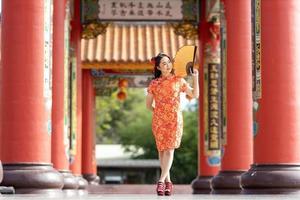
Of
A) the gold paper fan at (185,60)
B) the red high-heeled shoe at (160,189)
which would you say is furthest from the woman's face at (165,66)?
the red high-heeled shoe at (160,189)

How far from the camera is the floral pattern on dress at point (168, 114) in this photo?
9312mm

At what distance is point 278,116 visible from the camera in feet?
31.2

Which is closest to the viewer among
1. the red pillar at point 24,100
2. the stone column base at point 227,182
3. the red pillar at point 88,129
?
the red pillar at point 24,100

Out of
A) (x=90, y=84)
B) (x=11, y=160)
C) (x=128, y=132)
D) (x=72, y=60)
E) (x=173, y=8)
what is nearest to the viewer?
(x=11, y=160)

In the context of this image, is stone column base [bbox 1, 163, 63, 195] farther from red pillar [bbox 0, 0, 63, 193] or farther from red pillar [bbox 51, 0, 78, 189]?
red pillar [bbox 51, 0, 78, 189]

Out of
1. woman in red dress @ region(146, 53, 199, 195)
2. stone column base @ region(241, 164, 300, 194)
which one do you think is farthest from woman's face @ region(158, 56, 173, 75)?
stone column base @ region(241, 164, 300, 194)

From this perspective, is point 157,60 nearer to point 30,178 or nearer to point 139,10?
point 30,178

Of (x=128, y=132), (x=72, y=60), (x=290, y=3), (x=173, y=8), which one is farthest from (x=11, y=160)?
(x=128, y=132)

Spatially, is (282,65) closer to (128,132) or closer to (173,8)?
(173,8)

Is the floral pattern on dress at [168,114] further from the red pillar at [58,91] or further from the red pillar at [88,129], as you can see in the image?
the red pillar at [88,129]

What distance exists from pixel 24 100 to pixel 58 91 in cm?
378

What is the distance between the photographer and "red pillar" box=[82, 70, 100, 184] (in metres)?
24.9

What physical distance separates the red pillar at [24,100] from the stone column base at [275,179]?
271 centimetres

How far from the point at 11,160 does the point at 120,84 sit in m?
17.5
